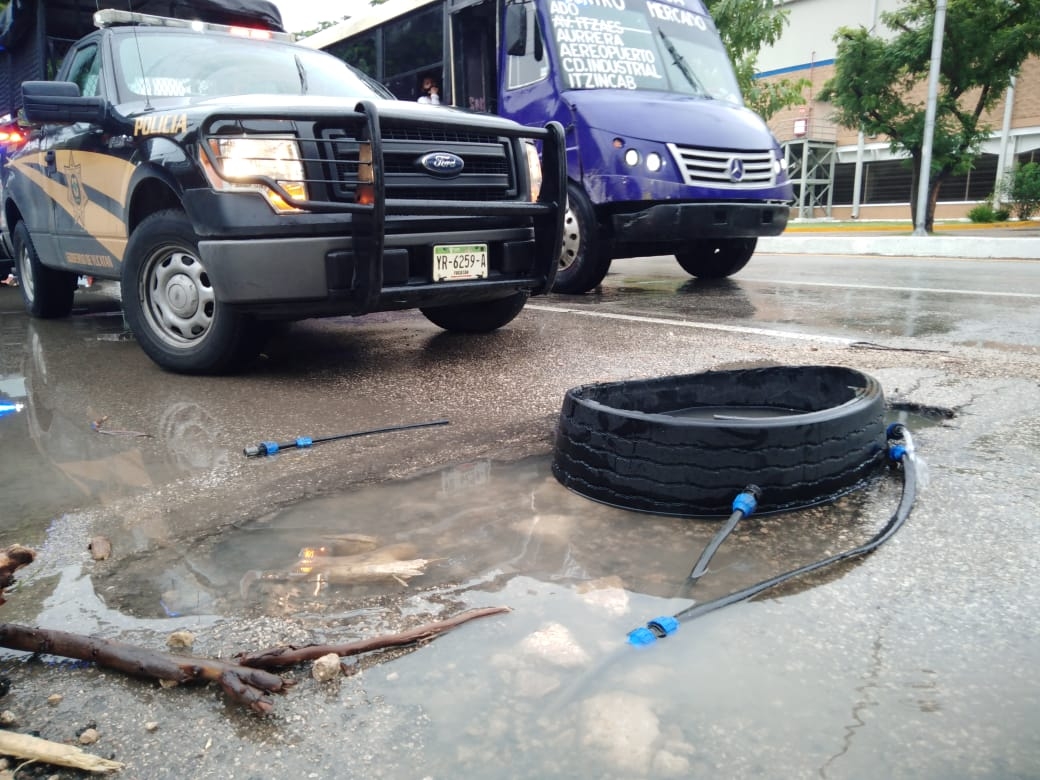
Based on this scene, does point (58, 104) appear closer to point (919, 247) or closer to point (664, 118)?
point (664, 118)

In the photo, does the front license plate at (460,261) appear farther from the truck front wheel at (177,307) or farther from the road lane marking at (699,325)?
the road lane marking at (699,325)

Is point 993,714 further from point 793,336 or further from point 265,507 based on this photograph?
point 793,336

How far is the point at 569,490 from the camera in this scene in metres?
2.52

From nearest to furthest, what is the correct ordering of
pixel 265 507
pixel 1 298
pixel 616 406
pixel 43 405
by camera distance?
pixel 265 507, pixel 616 406, pixel 43 405, pixel 1 298

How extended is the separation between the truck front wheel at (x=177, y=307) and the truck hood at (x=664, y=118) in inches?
148

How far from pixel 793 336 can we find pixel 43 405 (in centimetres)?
404

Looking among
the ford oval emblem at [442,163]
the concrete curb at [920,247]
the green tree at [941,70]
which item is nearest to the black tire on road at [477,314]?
the ford oval emblem at [442,163]

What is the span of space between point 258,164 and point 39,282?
12.5 feet

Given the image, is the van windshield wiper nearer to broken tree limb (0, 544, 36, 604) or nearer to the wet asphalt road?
the wet asphalt road

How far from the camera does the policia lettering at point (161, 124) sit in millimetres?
3894

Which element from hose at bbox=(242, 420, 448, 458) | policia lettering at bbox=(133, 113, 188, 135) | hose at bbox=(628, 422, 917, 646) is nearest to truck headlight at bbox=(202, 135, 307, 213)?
policia lettering at bbox=(133, 113, 188, 135)

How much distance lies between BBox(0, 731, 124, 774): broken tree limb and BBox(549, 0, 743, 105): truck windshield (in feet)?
21.9

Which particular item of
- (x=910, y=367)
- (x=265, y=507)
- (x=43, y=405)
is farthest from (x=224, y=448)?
(x=910, y=367)

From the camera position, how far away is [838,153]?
3347cm
